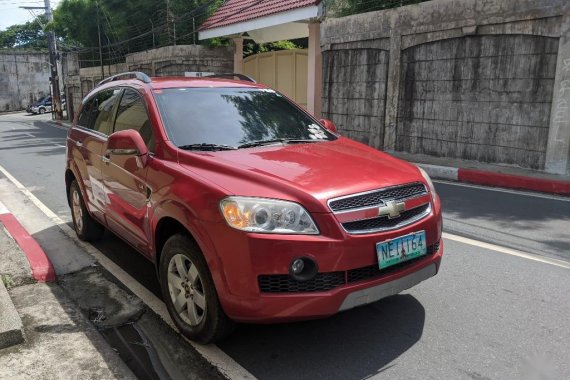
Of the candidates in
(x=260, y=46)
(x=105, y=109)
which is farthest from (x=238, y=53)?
(x=105, y=109)

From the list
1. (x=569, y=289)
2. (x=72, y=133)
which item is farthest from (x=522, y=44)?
(x=72, y=133)

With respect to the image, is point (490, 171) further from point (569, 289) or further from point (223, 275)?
point (223, 275)

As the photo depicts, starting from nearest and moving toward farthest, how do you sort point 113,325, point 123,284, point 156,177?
point 156,177 → point 113,325 → point 123,284

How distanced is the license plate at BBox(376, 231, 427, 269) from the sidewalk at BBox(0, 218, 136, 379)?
1596 mm

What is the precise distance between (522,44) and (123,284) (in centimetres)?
849

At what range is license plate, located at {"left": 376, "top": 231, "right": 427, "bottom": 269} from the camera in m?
2.87

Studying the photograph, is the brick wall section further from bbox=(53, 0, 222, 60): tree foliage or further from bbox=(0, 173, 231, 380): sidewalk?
bbox=(53, 0, 222, 60): tree foliage

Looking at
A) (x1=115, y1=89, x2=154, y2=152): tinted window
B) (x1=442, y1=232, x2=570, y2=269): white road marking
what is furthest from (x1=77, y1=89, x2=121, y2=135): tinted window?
(x1=442, y1=232, x2=570, y2=269): white road marking

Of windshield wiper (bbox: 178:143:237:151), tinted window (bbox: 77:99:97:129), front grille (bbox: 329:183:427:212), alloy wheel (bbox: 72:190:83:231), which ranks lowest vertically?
alloy wheel (bbox: 72:190:83:231)

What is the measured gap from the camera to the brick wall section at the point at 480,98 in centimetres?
936

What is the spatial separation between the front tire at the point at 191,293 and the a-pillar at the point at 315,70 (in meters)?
11.6

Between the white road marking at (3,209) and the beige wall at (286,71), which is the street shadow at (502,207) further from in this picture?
the beige wall at (286,71)

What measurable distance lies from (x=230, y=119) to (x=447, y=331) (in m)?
2.17

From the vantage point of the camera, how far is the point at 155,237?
346 centimetres
